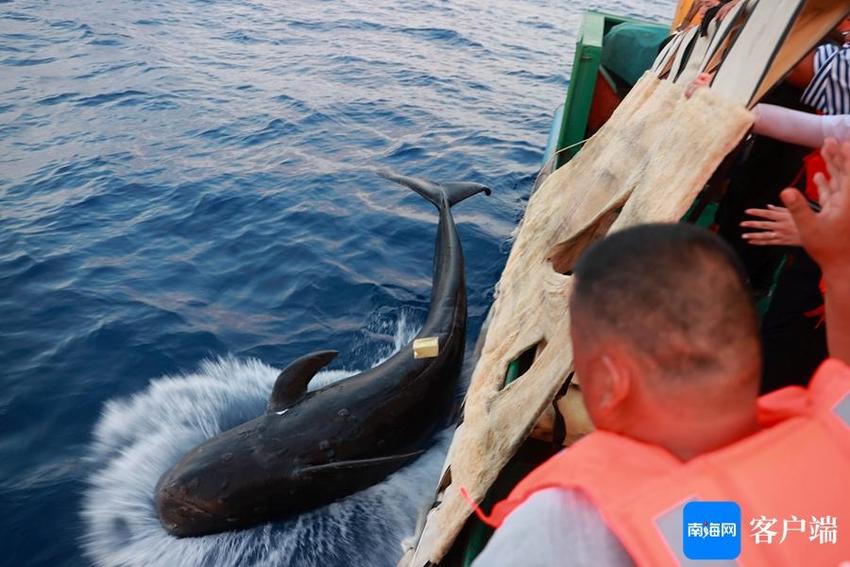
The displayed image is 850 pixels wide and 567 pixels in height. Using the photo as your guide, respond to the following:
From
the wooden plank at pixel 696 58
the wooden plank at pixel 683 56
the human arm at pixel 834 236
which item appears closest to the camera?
the human arm at pixel 834 236

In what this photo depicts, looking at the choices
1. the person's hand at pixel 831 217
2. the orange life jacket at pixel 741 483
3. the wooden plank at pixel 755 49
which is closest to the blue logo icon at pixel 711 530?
the orange life jacket at pixel 741 483

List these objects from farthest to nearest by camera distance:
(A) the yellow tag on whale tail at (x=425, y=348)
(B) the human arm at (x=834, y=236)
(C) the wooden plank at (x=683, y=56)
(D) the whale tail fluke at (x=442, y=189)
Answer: (D) the whale tail fluke at (x=442, y=189), (A) the yellow tag on whale tail at (x=425, y=348), (C) the wooden plank at (x=683, y=56), (B) the human arm at (x=834, y=236)

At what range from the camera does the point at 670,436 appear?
1270 mm

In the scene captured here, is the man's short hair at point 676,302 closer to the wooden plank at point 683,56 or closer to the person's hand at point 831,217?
the person's hand at point 831,217

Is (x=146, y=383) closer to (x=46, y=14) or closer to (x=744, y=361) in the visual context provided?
(x=744, y=361)

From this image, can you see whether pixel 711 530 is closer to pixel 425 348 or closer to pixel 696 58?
pixel 696 58

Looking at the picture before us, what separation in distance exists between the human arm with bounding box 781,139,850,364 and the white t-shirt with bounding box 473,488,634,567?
1051 mm

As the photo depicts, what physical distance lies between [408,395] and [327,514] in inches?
40.1

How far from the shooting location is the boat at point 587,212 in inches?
86.5

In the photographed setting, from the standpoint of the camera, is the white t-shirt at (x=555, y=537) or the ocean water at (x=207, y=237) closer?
the white t-shirt at (x=555, y=537)

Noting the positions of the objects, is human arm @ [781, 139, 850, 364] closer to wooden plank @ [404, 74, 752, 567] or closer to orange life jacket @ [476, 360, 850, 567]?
wooden plank @ [404, 74, 752, 567]

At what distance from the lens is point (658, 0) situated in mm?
25094

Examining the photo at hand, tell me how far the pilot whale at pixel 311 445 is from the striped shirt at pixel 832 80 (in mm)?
3093

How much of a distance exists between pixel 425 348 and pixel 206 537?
2009mm
